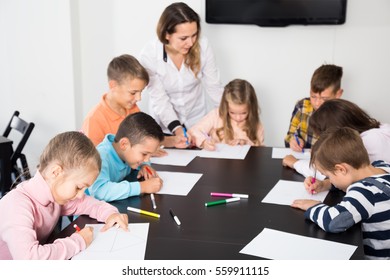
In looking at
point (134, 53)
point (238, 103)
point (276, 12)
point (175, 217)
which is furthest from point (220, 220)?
point (134, 53)

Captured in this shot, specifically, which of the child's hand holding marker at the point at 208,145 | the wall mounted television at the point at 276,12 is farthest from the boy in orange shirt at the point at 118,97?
the wall mounted television at the point at 276,12

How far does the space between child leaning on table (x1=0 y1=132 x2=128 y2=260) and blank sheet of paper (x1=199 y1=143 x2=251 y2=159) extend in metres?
0.83

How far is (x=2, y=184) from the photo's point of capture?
9.33 feet

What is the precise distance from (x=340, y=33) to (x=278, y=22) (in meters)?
0.43

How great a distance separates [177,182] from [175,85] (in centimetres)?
102

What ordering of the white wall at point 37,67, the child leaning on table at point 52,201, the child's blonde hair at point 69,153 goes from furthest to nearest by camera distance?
the white wall at point 37,67, the child's blonde hair at point 69,153, the child leaning on table at point 52,201

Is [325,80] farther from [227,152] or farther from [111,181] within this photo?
[111,181]

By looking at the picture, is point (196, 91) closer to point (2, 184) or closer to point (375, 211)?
point (2, 184)

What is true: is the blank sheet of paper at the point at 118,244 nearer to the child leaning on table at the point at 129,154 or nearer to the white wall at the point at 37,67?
the child leaning on table at the point at 129,154

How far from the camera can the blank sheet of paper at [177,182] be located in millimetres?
1688

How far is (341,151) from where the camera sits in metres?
1.49

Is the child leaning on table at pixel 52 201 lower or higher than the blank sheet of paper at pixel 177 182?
higher

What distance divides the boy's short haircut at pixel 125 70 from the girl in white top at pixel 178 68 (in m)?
0.30

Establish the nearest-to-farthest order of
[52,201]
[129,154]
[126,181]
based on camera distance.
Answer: [52,201], [126,181], [129,154]
